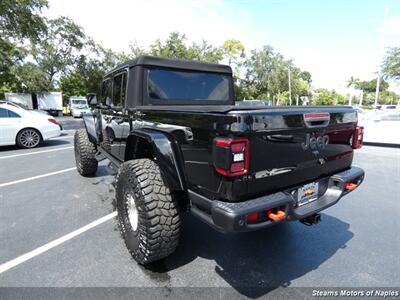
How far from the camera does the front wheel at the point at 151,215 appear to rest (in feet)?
7.30

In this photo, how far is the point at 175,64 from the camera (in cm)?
342

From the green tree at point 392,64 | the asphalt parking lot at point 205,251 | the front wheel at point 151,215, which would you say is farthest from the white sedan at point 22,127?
the green tree at point 392,64

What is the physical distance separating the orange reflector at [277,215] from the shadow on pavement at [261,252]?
0.73 meters

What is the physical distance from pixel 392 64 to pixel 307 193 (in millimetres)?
19276

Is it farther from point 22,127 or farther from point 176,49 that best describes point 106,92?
point 176,49

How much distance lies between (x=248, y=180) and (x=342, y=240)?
73.6 inches

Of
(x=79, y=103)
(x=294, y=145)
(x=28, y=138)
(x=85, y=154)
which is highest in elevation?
(x=79, y=103)

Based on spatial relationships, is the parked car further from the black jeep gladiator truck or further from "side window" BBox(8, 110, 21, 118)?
the black jeep gladiator truck

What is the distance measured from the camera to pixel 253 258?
2650mm

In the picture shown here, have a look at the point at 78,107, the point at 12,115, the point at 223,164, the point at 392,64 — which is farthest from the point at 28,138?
the point at 392,64

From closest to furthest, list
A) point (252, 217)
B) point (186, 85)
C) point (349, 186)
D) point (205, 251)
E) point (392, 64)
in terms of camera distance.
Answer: point (252, 217)
point (349, 186)
point (205, 251)
point (186, 85)
point (392, 64)

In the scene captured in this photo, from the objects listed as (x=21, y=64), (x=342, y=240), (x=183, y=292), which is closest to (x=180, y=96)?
(x=183, y=292)

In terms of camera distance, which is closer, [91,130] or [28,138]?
[91,130]

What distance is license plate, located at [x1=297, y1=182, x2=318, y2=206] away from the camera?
90.0 inches
